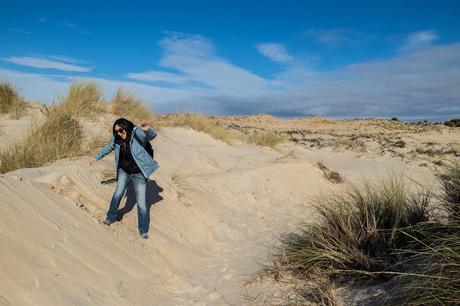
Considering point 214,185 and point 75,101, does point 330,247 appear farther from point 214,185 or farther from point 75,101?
point 75,101

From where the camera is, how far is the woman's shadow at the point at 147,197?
22.4 ft

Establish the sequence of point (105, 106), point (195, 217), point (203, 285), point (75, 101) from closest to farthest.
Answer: point (203, 285)
point (195, 217)
point (75, 101)
point (105, 106)

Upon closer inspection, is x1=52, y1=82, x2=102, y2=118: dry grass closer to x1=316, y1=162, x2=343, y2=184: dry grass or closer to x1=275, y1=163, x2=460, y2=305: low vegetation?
x1=316, y1=162, x2=343, y2=184: dry grass

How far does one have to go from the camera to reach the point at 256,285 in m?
4.98

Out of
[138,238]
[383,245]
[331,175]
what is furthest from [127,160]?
[331,175]

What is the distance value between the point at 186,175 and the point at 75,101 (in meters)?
4.20

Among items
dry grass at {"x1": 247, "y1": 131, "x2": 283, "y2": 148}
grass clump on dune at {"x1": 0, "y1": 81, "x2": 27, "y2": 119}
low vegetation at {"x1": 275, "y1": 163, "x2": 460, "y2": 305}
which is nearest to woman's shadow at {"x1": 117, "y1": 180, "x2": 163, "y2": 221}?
low vegetation at {"x1": 275, "y1": 163, "x2": 460, "y2": 305}

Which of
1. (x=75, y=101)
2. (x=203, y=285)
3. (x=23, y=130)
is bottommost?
(x=203, y=285)

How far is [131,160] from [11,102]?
24.9 ft

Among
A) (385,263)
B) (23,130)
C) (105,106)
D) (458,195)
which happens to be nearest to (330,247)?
(385,263)

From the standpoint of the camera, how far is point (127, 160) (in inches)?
245

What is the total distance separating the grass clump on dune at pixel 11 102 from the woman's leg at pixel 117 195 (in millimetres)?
6463

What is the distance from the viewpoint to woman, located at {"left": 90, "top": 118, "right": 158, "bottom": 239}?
6117 mm

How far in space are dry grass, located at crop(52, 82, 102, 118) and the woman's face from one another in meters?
5.23
